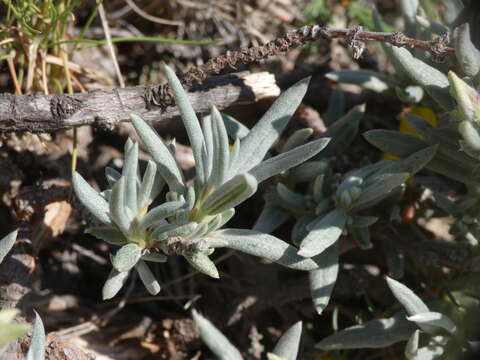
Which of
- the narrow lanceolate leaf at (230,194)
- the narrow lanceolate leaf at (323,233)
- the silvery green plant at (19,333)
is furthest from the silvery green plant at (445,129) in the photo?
the silvery green plant at (19,333)

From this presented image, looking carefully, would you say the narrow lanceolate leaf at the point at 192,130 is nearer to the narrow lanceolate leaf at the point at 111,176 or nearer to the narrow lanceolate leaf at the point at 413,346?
the narrow lanceolate leaf at the point at 111,176

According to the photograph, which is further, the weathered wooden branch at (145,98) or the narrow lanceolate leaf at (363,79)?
the narrow lanceolate leaf at (363,79)

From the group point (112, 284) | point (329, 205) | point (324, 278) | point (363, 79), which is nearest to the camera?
point (112, 284)

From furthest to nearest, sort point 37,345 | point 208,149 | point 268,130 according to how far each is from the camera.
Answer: point 268,130, point 208,149, point 37,345

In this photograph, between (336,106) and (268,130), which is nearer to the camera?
(268,130)

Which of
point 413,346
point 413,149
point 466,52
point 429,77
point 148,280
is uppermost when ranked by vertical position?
point 466,52

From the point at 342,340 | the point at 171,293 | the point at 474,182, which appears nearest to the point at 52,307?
the point at 171,293

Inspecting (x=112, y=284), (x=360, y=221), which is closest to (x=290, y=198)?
(x=360, y=221)

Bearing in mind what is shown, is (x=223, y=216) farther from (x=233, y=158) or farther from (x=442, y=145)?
(x=442, y=145)

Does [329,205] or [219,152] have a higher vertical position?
[219,152]
